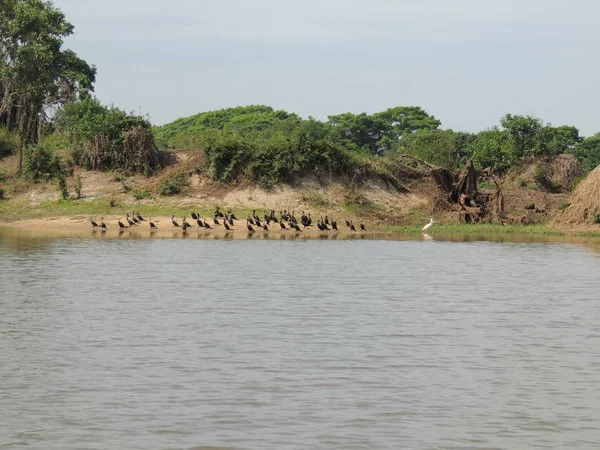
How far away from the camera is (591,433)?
9961 mm

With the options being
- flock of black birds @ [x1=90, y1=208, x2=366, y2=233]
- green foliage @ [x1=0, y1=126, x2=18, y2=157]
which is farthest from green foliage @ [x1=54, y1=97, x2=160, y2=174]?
flock of black birds @ [x1=90, y1=208, x2=366, y2=233]

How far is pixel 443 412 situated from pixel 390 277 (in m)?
12.5

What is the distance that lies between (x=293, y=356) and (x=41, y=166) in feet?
95.7

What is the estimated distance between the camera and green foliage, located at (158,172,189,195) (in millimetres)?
39156

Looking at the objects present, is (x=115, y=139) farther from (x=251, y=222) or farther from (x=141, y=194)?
(x=251, y=222)

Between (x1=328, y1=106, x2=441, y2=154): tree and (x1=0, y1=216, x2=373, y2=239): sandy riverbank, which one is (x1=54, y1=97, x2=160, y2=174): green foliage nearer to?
(x1=0, y1=216, x2=373, y2=239): sandy riverbank

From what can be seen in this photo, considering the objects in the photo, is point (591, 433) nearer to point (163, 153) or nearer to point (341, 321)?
point (341, 321)

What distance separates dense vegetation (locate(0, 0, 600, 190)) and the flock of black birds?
376cm

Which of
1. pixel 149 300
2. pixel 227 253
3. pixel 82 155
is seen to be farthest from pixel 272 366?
pixel 82 155

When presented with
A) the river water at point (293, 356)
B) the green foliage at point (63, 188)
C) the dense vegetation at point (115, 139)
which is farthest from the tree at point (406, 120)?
the river water at point (293, 356)

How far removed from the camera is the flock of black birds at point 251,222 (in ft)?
113

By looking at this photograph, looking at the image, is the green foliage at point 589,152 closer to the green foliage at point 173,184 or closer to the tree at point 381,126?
the tree at point 381,126

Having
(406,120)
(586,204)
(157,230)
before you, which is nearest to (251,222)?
(157,230)

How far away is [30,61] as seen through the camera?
41469 millimetres
